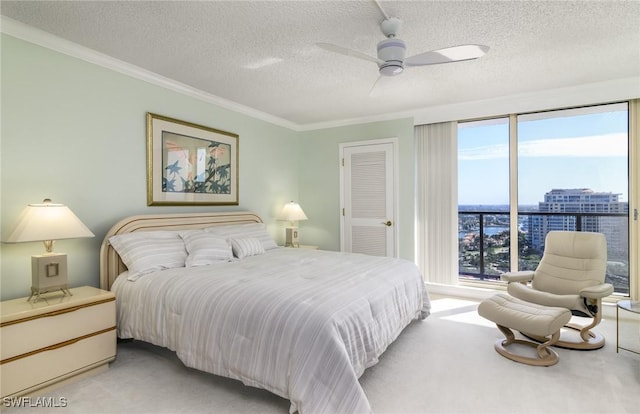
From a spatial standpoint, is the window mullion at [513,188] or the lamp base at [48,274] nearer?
the lamp base at [48,274]

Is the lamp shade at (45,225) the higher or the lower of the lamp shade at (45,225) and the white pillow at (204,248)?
the higher

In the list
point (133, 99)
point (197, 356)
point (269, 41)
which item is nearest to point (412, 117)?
point (269, 41)

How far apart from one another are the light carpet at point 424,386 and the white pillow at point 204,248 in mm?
815

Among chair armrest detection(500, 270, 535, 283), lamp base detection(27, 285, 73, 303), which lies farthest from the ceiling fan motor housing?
lamp base detection(27, 285, 73, 303)

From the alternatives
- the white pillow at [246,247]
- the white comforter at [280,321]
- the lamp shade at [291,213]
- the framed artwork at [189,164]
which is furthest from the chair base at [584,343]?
the framed artwork at [189,164]

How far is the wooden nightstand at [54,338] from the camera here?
2.04m

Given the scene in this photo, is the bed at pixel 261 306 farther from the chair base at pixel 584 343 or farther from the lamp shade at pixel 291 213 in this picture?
the lamp shade at pixel 291 213

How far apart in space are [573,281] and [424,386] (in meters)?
2.04

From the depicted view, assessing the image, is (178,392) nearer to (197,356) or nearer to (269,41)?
(197,356)

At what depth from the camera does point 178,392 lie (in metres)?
2.24

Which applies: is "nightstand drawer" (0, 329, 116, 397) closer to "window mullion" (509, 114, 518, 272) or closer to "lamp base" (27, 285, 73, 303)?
"lamp base" (27, 285, 73, 303)

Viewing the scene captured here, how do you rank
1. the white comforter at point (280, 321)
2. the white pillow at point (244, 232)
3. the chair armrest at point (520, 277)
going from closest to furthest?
the white comforter at point (280, 321) < the chair armrest at point (520, 277) < the white pillow at point (244, 232)

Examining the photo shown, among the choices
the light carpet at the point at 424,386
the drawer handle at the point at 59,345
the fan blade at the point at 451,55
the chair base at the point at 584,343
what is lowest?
the light carpet at the point at 424,386

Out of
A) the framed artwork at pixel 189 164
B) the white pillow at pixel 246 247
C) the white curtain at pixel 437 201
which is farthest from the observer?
the white curtain at pixel 437 201
